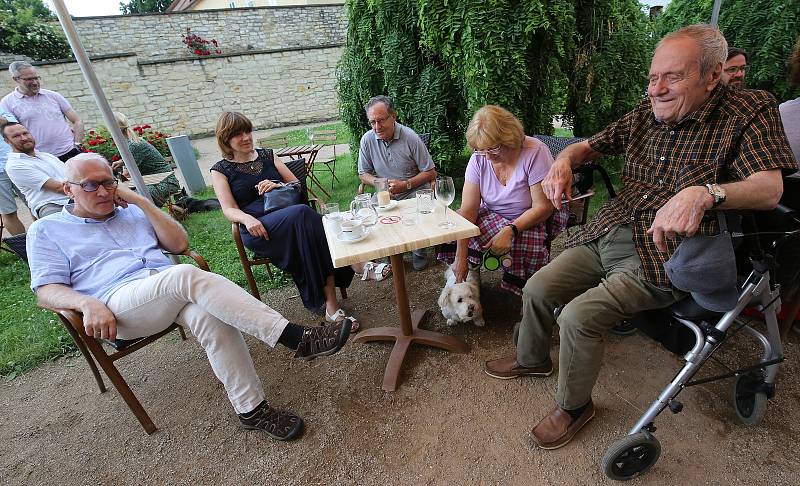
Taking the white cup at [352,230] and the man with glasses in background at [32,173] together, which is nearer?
the white cup at [352,230]

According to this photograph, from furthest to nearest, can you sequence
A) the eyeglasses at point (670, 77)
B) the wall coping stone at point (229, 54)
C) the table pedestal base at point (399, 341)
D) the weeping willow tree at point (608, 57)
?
the wall coping stone at point (229, 54) → the weeping willow tree at point (608, 57) → the table pedestal base at point (399, 341) → the eyeglasses at point (670, 77)

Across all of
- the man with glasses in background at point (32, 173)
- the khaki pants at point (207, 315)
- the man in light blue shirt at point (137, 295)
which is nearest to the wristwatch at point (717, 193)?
the man in light blue shirt at point (137, 295)

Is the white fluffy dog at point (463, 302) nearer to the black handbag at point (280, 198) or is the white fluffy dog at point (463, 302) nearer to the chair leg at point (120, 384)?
the black handbag at point (280, 198)

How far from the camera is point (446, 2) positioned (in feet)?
11.1

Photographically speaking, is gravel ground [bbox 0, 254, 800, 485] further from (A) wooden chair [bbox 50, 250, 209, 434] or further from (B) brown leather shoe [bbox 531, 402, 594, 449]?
(A) wooden chair [bbox 50, 250, 209, 434]

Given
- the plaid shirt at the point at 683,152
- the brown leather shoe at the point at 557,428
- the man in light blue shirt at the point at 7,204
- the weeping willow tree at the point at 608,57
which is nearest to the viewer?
the plaid shirt at the point at 683,152

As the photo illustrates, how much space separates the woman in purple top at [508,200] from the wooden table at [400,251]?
1.23 feet

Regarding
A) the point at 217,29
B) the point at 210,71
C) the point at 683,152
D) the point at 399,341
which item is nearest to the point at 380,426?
the point at 399,341

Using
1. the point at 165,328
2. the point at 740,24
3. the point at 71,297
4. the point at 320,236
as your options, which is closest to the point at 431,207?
the point at 320,236

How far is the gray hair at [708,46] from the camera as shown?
1.50 m

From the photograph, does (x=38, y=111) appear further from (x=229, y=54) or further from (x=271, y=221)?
(x=229, y=54)

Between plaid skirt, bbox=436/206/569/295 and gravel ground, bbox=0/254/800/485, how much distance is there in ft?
1.34

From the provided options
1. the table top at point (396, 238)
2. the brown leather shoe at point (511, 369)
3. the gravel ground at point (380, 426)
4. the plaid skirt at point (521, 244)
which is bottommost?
the gravel ground at point (380, 426)

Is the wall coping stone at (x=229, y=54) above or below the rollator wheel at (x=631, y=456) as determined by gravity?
above
